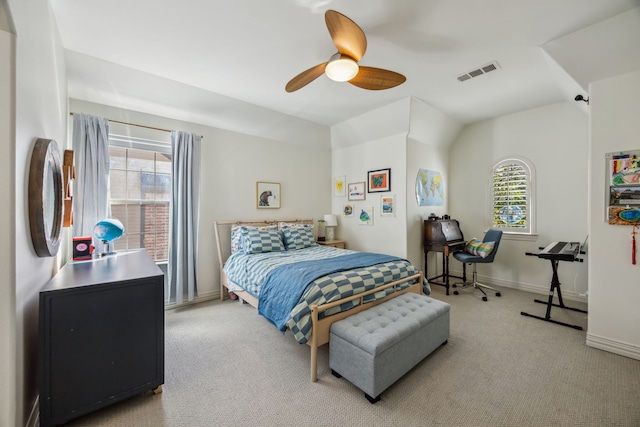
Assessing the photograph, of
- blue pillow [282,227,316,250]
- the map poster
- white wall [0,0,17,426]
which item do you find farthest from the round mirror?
the map poster

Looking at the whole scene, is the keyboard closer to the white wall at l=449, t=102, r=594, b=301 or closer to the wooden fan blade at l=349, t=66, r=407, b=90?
the white wall at l=449, t=102, r=594, b=301

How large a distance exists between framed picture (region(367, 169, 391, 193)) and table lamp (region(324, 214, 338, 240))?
2.84 feet

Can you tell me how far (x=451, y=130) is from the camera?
471cm

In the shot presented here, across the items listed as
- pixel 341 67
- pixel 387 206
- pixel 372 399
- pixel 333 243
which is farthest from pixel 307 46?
pixel 333 243

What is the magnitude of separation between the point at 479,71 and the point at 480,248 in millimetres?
2554

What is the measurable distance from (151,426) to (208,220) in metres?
2.65

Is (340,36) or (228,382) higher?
(340,36)

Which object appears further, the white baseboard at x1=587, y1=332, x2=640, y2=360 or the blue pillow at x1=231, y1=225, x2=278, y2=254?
the blue pillow at x1=231, y1=225, x2=278, y2=254

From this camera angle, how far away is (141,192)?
11.6ft

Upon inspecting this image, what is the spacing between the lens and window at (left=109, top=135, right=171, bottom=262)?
3.35 metres

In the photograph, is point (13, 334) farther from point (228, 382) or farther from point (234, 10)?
point (234, 10)

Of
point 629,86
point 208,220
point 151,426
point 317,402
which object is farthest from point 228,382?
point 629,86

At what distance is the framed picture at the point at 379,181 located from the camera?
4.36 meters

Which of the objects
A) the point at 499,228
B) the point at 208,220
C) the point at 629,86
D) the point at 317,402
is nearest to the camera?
the point at 317,402
